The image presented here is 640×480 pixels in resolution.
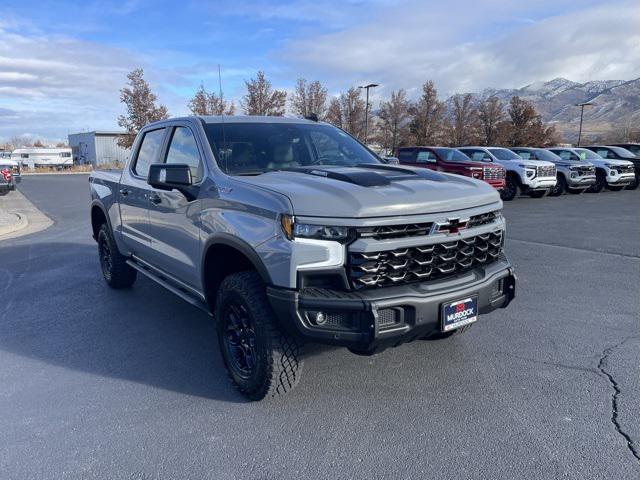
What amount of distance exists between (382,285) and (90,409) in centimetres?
209

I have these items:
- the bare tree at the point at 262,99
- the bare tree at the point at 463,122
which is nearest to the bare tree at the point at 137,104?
the bare tree at the point at 262,99

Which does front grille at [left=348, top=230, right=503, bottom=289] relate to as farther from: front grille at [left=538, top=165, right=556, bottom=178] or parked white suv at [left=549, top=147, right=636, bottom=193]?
parked white suv at [left=549, top=147, right=636, bottom=193]

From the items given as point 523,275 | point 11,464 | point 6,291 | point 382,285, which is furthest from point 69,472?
point 523,275

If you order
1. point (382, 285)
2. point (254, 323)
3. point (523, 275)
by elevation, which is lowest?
point (523, 275)

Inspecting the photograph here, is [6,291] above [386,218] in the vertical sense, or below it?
below

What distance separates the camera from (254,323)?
10.3ft

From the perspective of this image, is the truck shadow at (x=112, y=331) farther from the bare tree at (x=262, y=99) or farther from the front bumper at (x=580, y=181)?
the bare tree at (x=262, y=99)

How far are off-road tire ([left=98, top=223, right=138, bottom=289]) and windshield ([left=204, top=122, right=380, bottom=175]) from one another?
2533 mm

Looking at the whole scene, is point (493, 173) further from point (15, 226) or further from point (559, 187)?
point (15, 226)

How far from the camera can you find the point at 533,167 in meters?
16.6

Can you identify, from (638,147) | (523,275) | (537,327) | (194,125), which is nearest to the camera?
(194,125)

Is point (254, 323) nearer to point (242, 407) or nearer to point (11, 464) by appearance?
point (242, 407)

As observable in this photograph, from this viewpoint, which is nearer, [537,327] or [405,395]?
[405,395]

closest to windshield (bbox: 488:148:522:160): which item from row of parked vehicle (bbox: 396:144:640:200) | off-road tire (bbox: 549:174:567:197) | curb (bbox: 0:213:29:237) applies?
row of parked vehicle (bbox: 396:144:640:200)
